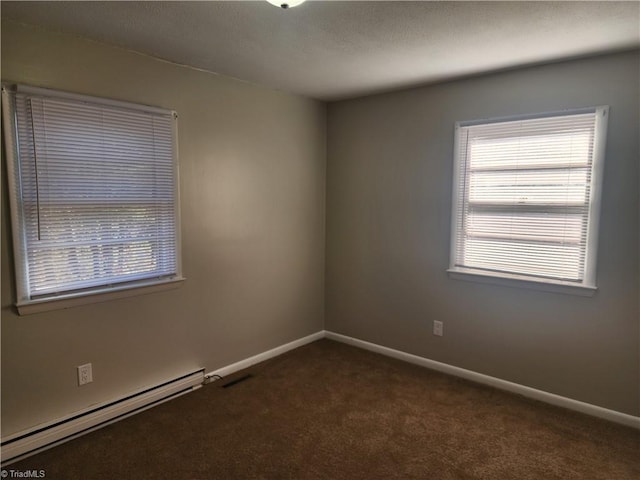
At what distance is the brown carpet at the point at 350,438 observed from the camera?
208cm

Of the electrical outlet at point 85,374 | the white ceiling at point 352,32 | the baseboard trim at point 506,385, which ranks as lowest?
the baseboard trim at point 506,385

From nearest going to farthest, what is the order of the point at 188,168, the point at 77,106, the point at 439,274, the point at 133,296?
the point at 77,106 < the point at 133,296 < the point at 188,168 < the point at 439,274

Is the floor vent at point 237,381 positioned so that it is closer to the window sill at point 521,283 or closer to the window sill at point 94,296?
the window sill at point 94,296

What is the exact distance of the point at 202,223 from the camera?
9.55ft

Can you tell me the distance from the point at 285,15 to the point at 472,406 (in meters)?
2.66

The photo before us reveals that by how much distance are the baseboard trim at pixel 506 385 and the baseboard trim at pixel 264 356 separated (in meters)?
0.29

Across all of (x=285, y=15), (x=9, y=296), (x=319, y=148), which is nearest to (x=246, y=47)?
(x=285, y=15)

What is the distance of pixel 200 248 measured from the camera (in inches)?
115

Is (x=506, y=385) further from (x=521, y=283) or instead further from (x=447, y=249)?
(x=447, y=249)

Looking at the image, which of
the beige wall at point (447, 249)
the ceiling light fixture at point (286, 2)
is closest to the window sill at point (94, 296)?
the beige wall at point (447, 249)

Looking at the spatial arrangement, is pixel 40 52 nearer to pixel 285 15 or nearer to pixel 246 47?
pixel 246 47

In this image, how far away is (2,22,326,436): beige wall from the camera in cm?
218

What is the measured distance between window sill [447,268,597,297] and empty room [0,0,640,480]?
0.01m

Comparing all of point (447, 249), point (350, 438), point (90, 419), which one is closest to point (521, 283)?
point (447, 249)
